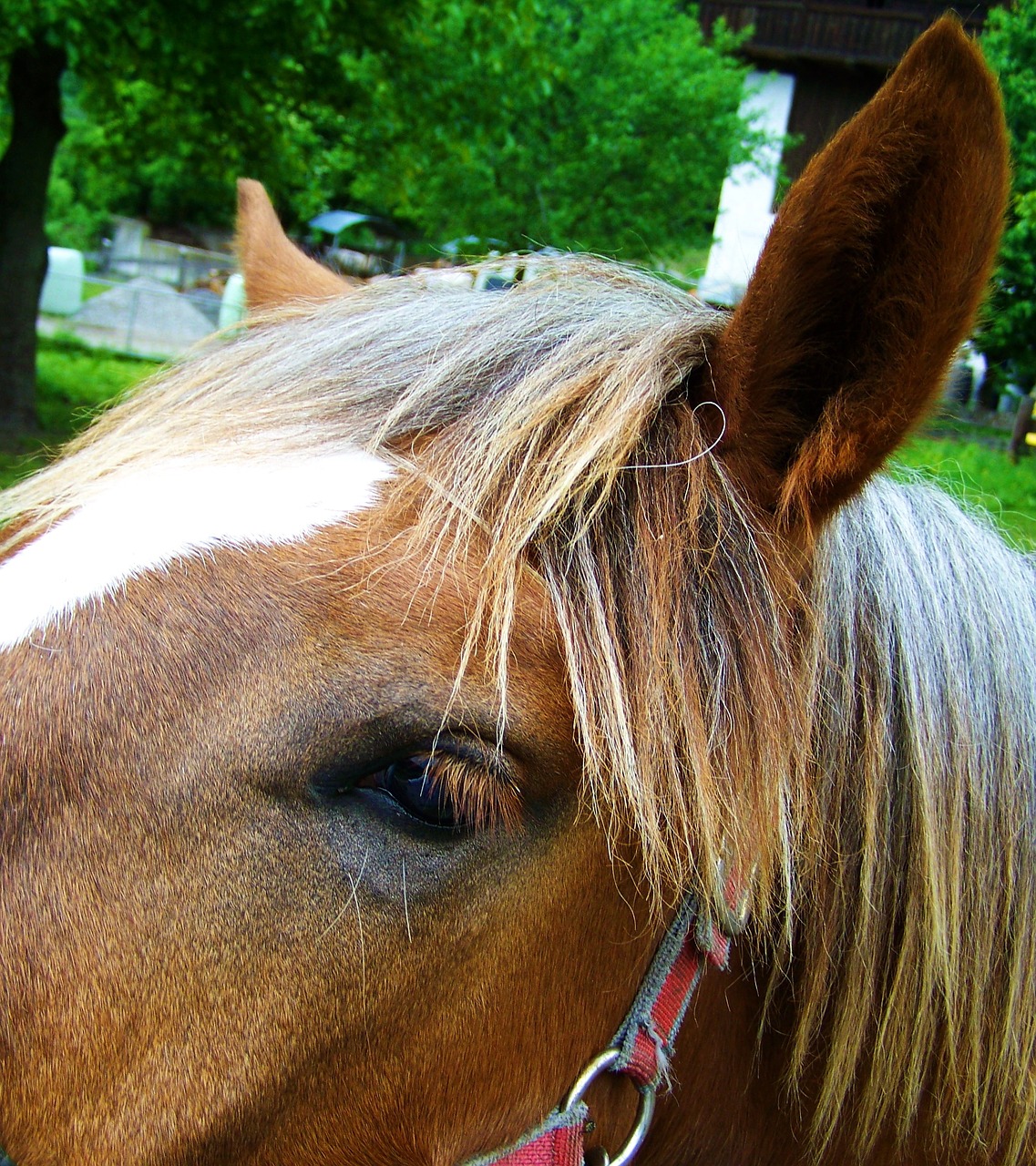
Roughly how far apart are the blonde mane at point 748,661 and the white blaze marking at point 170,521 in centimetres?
6

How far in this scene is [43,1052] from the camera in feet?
3.67

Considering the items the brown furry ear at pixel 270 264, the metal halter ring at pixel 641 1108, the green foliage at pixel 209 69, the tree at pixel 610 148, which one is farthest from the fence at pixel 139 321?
the metal halter ring at pixel 641 1108

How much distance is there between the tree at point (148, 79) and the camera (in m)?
7.13

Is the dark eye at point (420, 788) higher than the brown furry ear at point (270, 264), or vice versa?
the brown furry ear at point (270, 264)

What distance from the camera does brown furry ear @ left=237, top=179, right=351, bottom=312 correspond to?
204cm

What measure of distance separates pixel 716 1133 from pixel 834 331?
1.17m

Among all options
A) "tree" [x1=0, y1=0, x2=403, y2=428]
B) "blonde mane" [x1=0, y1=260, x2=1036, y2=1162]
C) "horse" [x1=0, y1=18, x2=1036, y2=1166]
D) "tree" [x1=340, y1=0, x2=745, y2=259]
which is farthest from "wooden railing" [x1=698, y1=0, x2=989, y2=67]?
"horse" [x1=0, y1=18, x2=1036, y2=1166]

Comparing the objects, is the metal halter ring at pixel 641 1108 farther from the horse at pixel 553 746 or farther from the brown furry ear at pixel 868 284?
the brown furry ear at pixel 868 284

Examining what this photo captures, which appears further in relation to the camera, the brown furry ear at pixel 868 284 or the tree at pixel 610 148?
the tree at pixel 610 148

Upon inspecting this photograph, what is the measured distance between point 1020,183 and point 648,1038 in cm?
683

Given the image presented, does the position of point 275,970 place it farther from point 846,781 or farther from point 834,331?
point 834,331

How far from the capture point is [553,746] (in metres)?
1.22

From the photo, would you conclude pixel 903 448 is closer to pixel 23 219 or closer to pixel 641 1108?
pixel 641 1108

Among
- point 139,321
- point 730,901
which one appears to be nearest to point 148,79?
point 730,901
